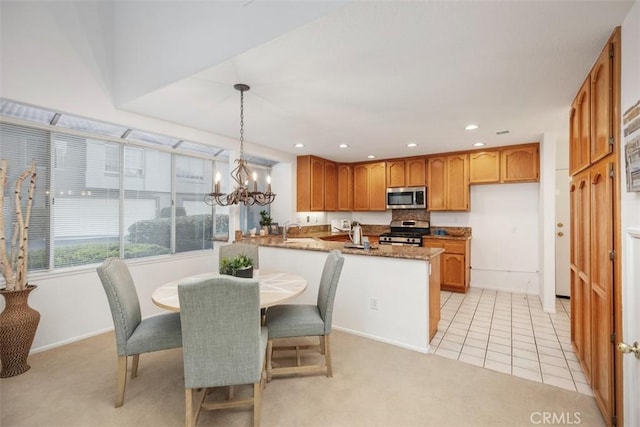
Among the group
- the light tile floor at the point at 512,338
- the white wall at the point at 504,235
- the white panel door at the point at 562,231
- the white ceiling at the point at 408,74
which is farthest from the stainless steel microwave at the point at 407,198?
the white panel door at the point at 562,231

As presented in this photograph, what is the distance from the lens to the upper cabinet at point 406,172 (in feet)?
17.2

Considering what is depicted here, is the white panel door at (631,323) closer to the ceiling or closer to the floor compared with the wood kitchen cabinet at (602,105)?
closer to the floor

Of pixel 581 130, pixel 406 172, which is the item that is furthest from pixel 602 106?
pixel 406 172

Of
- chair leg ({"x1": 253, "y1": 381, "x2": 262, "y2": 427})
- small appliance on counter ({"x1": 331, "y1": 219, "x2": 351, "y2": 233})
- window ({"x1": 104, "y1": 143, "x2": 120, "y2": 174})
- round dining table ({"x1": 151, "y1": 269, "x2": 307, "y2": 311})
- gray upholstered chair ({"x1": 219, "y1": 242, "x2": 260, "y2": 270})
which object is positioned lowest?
chair leg ({"x1": 253, "y1": 381, "x2": 262, "y2": 427})

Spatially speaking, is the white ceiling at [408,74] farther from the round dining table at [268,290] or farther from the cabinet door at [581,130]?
the round dining table at [268,290]

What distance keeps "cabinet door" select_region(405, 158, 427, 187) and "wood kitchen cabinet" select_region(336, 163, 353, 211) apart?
46.0 inches

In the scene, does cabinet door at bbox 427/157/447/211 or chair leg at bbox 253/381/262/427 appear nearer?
chair leg at bbox 253/381/262/427

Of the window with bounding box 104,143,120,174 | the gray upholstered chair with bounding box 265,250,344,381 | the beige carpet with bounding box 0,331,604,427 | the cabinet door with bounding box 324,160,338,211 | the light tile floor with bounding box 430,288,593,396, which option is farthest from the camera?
the cabinet door with bounding box 324,160,338,211

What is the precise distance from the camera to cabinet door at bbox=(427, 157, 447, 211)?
198 inches

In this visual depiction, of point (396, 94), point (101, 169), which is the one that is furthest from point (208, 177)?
point (396, 94)

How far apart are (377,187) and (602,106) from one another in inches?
156

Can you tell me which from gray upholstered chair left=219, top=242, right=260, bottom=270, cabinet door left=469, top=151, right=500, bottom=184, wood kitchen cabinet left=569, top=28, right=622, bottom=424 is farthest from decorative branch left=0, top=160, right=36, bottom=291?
cabinet door left=469, top=151, right=500, bottom=184

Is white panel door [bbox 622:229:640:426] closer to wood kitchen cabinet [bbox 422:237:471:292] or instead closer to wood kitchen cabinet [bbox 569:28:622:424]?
wood kitchen cabinet [bbox 569:28:622:424]

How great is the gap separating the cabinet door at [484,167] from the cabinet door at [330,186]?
2468 millimetres
